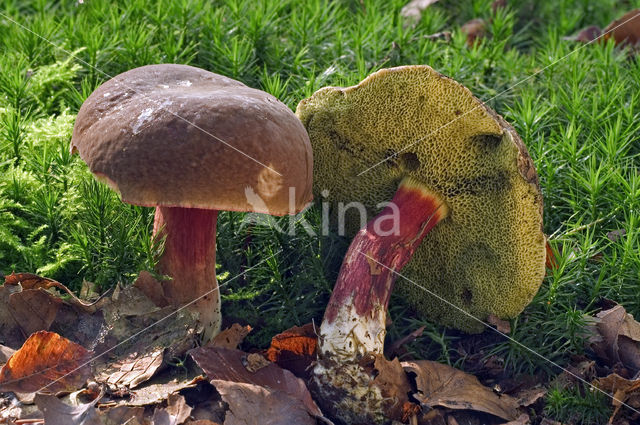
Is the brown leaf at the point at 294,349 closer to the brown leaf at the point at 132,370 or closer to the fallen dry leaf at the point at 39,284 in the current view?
the brown leaf at the point at 132,370

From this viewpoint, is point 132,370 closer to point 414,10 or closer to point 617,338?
point 617,338

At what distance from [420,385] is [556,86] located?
5.58 ft

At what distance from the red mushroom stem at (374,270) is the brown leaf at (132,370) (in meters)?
0.51

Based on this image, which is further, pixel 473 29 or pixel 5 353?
pixel 473 29

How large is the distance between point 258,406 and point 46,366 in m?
0.62

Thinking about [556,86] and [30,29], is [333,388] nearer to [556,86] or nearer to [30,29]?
[556,86]

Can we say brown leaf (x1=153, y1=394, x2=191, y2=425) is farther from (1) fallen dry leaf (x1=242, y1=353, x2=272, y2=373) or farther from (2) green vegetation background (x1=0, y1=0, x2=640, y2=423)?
(2) green vegetation background (x1=0, y1=0, x2=640, y2=423)

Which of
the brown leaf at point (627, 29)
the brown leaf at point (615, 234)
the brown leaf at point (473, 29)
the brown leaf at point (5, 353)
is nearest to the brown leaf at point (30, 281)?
the brown leaf at point (5, 353)

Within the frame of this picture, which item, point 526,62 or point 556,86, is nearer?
point 556,86

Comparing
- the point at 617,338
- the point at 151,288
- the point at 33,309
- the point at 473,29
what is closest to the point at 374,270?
the point at 151,288

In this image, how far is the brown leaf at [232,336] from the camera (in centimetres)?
210

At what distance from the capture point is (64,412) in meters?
1.76

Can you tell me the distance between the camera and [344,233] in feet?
8.19

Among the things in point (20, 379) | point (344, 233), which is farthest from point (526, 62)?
point (20, 379)
